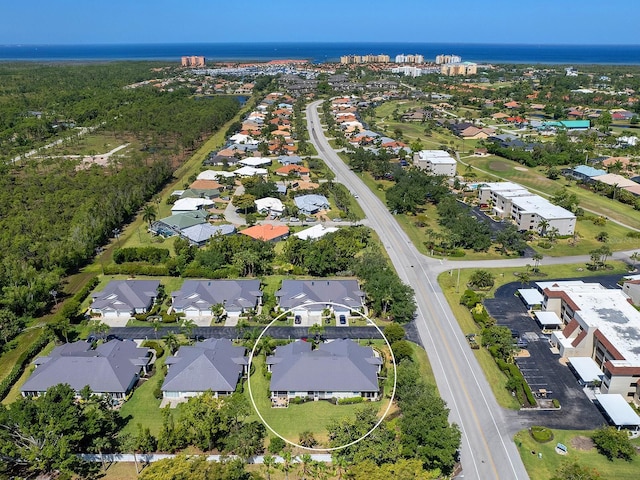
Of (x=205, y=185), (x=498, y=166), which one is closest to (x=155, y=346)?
(x=205, y=185)

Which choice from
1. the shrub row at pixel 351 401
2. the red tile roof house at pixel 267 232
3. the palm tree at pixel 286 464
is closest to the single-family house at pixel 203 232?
the red tile roof house at pixel 267 232

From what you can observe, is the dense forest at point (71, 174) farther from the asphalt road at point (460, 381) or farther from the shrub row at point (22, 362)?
the asphalt road at point (460, 381)

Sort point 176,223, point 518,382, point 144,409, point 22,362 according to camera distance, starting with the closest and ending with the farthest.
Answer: point 144,409 < point 518,382 < point 22,362 < point 176,223

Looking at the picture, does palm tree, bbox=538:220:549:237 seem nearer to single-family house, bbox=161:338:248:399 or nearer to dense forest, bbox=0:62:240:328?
single-family house, bbox=161:338:248:399

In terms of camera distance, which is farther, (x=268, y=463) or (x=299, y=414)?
(x=299, y=414)

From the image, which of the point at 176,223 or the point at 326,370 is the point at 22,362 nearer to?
the point at 326,370

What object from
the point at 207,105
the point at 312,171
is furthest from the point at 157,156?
the point at 207,105

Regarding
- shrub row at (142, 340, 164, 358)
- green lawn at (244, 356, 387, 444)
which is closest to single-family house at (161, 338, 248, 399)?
green lawn at (244, 356, 387, 444)
